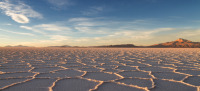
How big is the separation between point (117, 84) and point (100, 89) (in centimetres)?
22

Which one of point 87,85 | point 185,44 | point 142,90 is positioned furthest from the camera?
point 185,44

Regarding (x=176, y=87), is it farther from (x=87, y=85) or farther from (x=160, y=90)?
(x=87, y=85)

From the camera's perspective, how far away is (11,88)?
1287 millimetres

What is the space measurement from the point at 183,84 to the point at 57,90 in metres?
1.21

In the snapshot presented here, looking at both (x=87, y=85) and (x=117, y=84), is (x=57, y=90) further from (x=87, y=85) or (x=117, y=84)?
(x=117, y=84)

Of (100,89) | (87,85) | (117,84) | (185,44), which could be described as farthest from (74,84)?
(185,44)

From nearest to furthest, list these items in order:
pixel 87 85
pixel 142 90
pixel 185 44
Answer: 1. pixel 142 90
2. pixel 87 85
3. pixel 185 44

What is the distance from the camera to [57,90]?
4.14ft

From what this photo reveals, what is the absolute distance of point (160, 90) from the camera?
126cm

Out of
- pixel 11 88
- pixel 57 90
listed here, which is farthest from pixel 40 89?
pixel 11 88

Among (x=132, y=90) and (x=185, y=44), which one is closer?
(x=132, y=90)

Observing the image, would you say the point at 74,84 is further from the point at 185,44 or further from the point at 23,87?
the point at 185,44

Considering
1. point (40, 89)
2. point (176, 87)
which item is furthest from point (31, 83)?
point (176, 87)

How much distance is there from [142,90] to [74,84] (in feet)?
2.12
